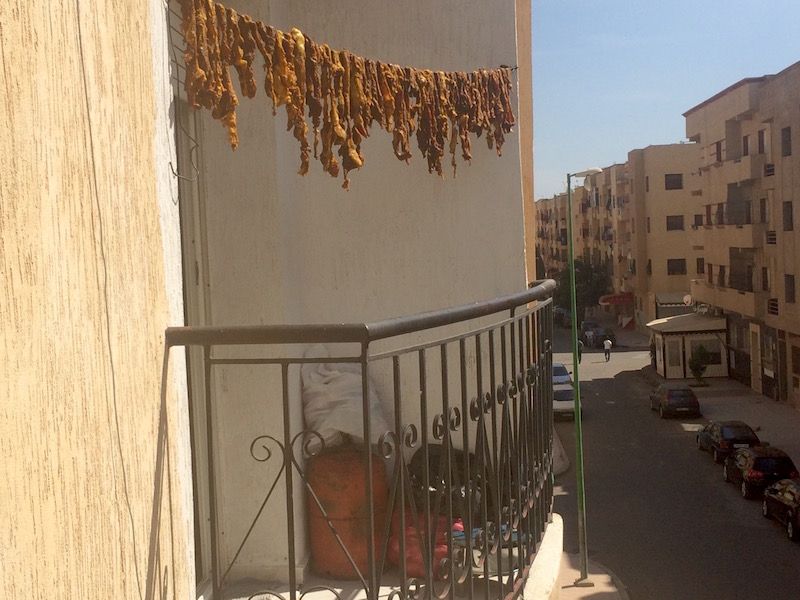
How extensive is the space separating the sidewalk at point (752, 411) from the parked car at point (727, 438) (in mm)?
1479

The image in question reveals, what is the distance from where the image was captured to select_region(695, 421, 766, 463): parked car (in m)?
24.5

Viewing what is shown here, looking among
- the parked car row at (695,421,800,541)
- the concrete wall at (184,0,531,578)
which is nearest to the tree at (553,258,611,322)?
the parked car row at (695,421,800,541)

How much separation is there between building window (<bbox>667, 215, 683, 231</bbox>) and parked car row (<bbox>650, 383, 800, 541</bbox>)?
29227 mm

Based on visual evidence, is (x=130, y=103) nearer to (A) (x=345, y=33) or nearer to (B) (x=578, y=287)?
(A) (x=345, y=33)

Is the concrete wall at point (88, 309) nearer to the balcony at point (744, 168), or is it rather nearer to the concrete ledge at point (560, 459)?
the concrete ledge at point (560, 459)

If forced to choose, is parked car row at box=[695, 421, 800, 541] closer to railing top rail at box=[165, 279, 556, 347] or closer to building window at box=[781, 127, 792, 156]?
building window at box=[781, 127, 792, 156]

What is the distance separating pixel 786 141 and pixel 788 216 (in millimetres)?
2501

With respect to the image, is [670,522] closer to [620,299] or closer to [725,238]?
[725,238]

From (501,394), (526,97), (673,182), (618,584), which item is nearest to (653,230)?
(673,182)

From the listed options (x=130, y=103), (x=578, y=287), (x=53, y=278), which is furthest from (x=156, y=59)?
(x=578, y=287)

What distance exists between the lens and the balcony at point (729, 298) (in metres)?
35.7

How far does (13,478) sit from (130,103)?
1.13 metres

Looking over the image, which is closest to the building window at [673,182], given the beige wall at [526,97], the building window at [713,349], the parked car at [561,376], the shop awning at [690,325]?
the shop awning at [690,325]

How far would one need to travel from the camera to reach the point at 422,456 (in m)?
3.37
